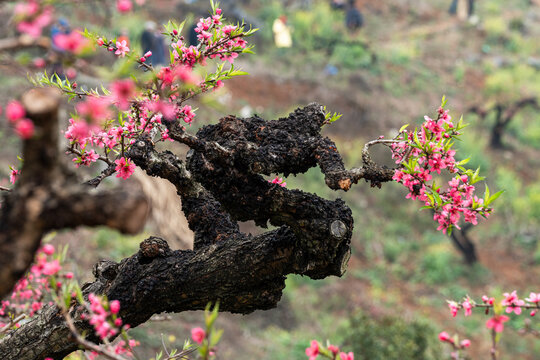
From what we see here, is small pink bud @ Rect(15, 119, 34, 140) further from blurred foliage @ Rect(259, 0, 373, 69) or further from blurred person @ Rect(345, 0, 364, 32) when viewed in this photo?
blurred person @ Rect(345, 0, 364, 32)

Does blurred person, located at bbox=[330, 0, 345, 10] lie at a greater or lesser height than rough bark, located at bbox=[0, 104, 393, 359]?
lesser

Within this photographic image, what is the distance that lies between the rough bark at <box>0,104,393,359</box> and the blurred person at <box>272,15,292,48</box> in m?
15.7

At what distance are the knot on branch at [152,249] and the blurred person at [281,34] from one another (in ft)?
52.4

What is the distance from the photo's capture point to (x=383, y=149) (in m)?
13.7

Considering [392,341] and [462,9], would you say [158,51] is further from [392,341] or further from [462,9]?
[462,9]

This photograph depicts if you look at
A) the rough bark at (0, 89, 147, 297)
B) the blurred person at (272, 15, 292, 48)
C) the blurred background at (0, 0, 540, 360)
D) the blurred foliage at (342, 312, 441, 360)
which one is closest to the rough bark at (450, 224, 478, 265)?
the blurred background at (0, 0, 540, 360)

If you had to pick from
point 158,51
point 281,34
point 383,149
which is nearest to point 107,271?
point 383,149

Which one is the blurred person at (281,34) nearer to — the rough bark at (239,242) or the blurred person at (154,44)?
the blurred person at (154,44)

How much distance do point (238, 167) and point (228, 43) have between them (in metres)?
0.77

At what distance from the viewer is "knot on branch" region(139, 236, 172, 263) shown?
3.04 m

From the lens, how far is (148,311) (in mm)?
3033

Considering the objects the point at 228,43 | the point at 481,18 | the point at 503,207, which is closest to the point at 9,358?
the point at 228,43

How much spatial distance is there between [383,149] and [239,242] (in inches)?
444

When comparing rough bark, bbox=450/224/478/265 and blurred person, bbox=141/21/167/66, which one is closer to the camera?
rough bark, bbox=450/224/478/265
